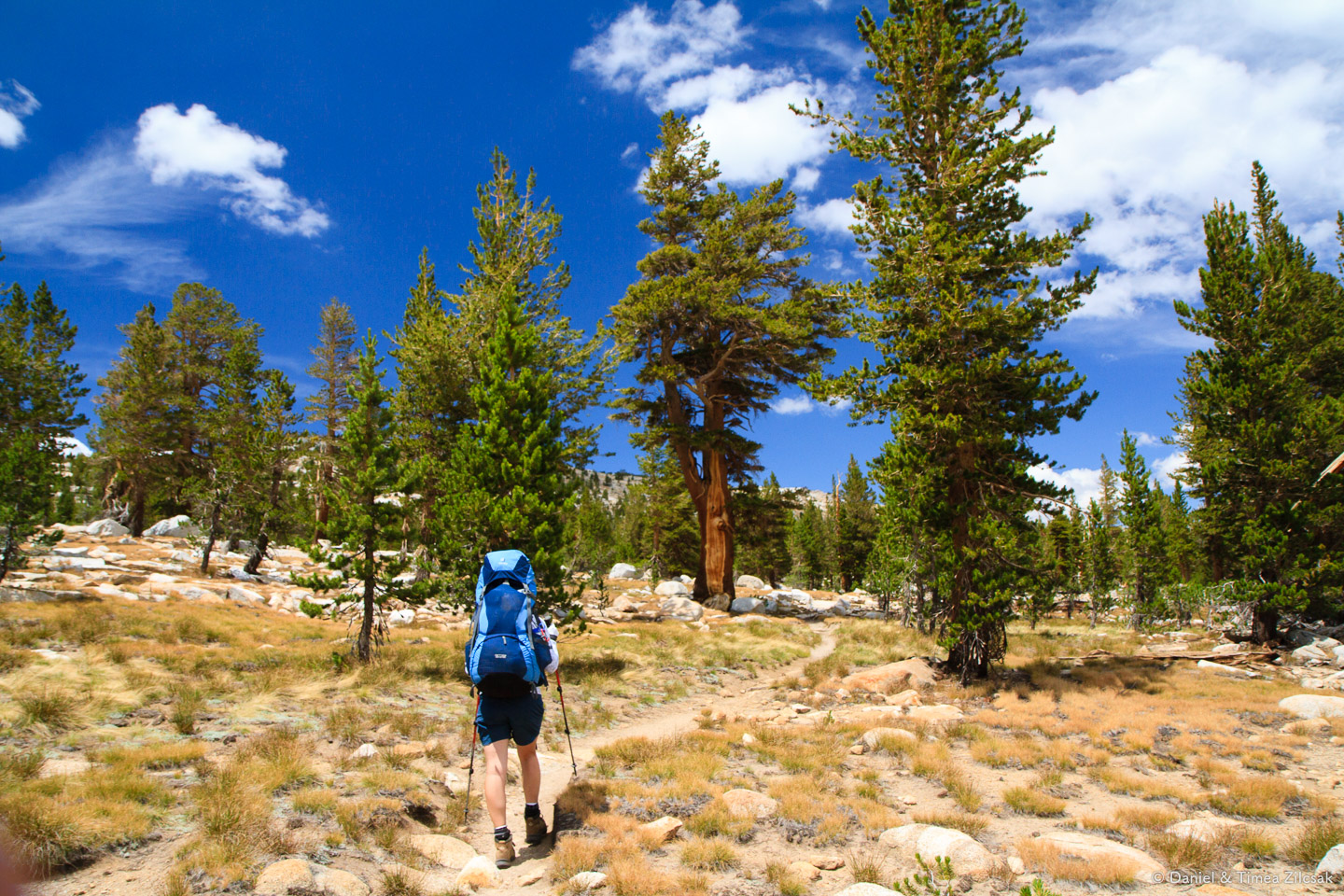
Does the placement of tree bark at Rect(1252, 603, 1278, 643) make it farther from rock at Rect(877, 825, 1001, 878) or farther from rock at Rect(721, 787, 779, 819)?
rock at Rect(721, 787, 779, 819)

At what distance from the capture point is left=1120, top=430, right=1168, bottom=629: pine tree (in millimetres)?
31266

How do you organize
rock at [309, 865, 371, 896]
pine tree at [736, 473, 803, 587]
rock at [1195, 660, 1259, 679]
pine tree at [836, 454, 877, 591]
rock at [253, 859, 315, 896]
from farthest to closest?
pine tree at [836, 454, 877, 591] < pine tree at [736, 473, 803, 587] < rock at [1195, 660, 1259, 679] < rock at [309, 865, 371, 896] < rock at [253, 859, 315, 896]

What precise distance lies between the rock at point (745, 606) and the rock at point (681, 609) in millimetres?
1840

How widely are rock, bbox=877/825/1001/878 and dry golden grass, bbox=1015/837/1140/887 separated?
317 mm

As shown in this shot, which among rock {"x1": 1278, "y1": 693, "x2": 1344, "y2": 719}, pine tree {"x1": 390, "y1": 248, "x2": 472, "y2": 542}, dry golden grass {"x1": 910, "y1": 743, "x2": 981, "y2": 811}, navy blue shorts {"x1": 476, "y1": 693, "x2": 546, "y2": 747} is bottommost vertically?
rock {"x1": 1278, "y1": 693, "x2": 1344, "y2": 719}

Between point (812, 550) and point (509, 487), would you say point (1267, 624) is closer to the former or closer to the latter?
point (509, 487)

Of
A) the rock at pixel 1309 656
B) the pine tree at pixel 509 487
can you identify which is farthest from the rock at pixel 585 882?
the rock at pixel 1309 656

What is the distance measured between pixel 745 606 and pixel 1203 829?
21.4 metres

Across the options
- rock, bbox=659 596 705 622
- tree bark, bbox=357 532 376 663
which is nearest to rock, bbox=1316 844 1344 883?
tree bark, bbox=357 532 376 663

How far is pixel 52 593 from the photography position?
1545cm

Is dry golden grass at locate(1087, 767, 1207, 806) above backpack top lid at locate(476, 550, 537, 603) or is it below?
below

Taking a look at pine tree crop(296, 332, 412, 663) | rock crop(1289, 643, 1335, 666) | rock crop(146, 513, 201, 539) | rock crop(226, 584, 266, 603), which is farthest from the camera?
rock crop(146, 513, 201, 539)

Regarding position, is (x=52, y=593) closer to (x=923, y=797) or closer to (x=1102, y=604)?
(x=923, y=797)

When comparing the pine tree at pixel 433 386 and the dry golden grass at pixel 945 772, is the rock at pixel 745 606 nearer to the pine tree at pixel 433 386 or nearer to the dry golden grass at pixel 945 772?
the pine tree at pixel 433 386
